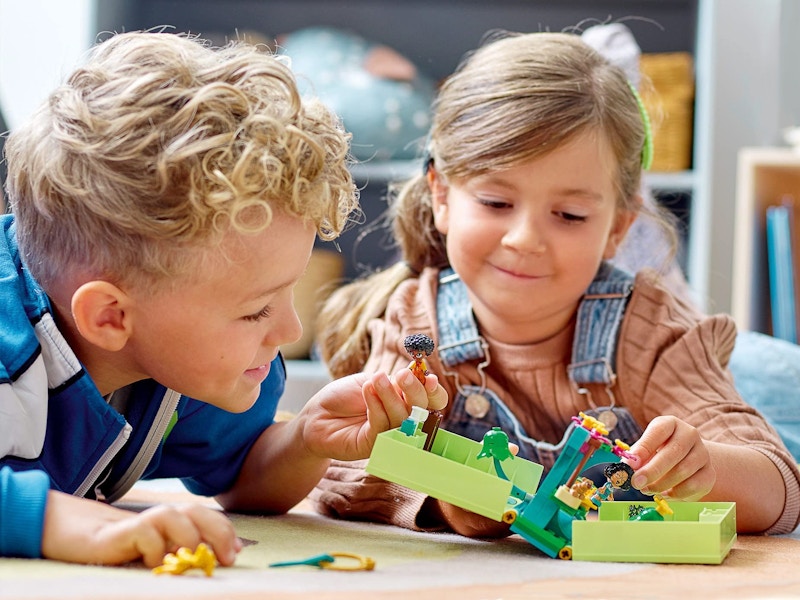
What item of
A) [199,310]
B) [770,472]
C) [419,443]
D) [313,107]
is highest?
[313,107]

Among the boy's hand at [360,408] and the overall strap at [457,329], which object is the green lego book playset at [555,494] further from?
the overall strap at [457,329]

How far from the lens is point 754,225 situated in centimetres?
242

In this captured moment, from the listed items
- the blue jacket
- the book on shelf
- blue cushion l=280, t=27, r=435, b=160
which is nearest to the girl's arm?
the blue jacket

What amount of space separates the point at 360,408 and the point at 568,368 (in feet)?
1.22

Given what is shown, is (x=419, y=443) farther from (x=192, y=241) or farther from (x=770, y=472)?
(x=770, y=472)

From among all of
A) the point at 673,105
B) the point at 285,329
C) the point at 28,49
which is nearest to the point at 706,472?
the point at 285,329

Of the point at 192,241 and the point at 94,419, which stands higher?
the point at 192,241

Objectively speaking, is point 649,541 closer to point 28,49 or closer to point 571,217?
point 571,217

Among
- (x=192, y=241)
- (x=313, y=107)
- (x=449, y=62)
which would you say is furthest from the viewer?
(x=449, y=62)

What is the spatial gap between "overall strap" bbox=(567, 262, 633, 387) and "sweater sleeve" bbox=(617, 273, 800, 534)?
12mm

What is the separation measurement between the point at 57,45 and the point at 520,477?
2.05 metres

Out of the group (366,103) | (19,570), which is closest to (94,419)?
(19,570)

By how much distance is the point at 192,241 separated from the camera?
866 millimetres

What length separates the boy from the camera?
851 mm
